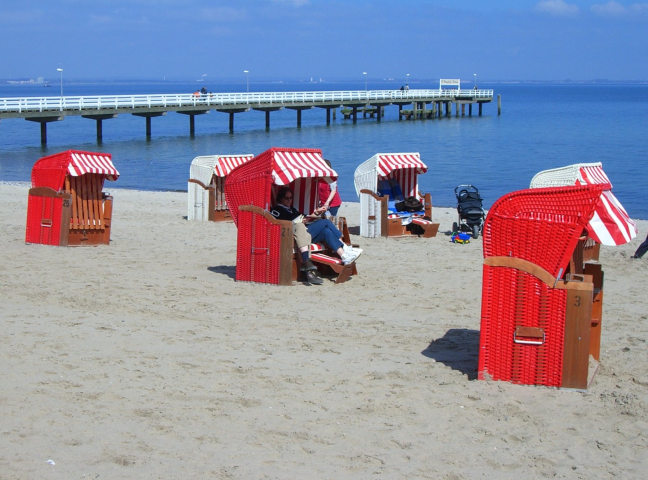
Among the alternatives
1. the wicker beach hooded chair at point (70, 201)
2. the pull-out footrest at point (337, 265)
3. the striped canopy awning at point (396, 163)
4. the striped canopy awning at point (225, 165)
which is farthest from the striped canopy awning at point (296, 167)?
the striped canopy awning at point (225, 165)

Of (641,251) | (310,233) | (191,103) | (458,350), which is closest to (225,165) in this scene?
(310,233)

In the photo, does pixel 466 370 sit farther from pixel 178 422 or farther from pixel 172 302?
pixel 172 302

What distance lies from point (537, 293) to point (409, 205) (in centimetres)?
796

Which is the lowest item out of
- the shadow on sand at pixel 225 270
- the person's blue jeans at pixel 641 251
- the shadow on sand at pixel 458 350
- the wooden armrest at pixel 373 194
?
the shadow on sand at pixel 225 270

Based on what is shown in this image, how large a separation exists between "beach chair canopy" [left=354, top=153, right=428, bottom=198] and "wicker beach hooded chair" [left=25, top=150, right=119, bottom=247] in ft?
13.7

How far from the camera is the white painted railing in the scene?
3753 centimetres

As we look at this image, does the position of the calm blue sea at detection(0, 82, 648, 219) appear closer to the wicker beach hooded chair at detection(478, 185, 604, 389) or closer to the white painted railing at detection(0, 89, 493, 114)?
the white painted railing at detection(0, 89, 493, 114)

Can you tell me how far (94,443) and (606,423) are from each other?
290cm

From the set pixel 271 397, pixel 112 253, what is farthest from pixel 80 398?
pixel 112 253

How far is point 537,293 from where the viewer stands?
16.1ft

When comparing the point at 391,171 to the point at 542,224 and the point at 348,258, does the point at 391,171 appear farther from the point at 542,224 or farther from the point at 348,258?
the point at 542,224

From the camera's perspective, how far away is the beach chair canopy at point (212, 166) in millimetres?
13836

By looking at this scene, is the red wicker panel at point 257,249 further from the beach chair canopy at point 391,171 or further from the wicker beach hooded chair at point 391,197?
the beach chair canopy at point 391,171

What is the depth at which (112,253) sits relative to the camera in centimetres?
1010
